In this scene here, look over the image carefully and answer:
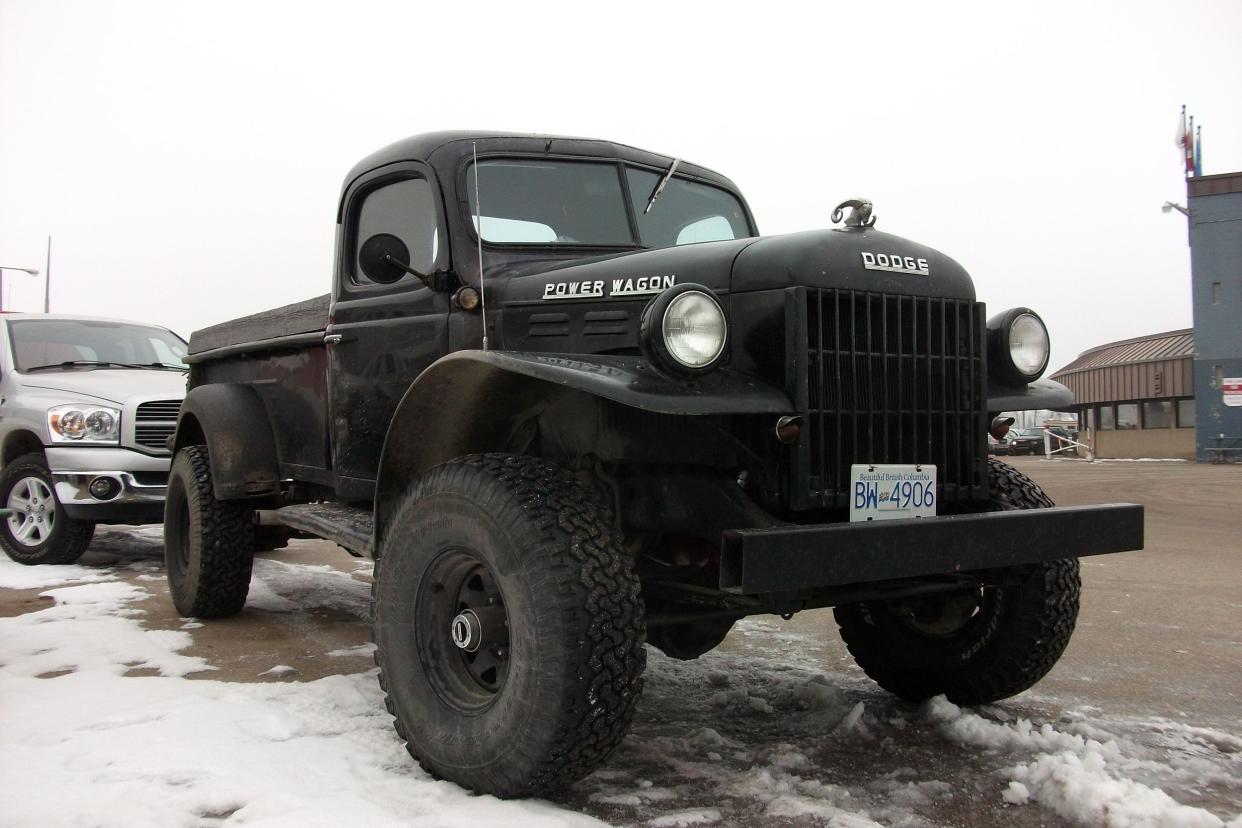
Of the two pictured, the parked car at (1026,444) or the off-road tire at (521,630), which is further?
the parked car at (1026,444)

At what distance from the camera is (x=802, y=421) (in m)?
2.83

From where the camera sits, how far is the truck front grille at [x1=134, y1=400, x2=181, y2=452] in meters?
7.17

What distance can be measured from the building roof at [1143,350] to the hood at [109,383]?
27.6 meters

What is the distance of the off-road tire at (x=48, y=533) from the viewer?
707cm

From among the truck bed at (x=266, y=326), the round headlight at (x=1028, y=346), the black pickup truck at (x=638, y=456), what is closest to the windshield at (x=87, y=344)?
the truck bed at (x=266, y=326)

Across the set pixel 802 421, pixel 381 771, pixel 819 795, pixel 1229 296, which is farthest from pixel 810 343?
pixel 1229 296

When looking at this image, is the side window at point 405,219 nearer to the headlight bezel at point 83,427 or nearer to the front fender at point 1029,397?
the front fender at point 1029,397

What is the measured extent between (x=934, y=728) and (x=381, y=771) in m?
1.89

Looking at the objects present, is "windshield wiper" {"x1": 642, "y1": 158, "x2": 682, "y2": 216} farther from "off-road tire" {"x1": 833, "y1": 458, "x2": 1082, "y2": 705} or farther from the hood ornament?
"off-road tire" {"x1": 833, "y1": 458, "x2": 1082, "y2": 705}

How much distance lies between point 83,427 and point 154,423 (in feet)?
1.58

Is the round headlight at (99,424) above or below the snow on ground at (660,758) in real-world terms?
above

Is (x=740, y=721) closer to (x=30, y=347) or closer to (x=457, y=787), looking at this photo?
(x=457, y=787)

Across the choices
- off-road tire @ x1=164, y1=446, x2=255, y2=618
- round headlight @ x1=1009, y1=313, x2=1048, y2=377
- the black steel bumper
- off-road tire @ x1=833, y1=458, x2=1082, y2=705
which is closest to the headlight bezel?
off-road tire @ x1=164, y1=446, x2=255, y2=618

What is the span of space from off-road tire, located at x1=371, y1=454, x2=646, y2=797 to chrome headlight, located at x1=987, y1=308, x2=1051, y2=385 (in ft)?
5.20
